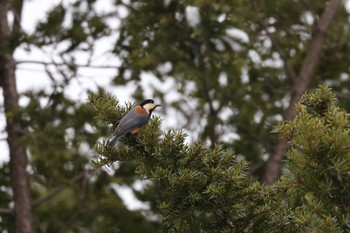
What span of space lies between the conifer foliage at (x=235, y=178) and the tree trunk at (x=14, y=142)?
16.1ft

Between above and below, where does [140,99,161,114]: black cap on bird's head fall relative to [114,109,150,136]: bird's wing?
above

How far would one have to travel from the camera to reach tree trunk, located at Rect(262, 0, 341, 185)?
9453 mm

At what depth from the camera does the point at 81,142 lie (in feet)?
30.1

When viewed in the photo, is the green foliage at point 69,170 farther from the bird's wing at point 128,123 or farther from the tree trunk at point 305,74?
the bird's wing at point 128,123

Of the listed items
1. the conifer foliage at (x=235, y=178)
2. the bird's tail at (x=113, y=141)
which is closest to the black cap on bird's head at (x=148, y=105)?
the bird's tail at (x=113, y=141)

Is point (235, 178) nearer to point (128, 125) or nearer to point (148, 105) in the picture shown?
point (128, 125)

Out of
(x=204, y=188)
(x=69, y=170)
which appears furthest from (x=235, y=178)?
(x=69, y=170)

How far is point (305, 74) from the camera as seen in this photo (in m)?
10.0

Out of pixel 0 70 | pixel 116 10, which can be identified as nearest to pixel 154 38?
pixel 116 10

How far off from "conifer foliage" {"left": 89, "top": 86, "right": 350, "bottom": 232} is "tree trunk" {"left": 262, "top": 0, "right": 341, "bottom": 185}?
18.7 feet

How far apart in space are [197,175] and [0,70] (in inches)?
248

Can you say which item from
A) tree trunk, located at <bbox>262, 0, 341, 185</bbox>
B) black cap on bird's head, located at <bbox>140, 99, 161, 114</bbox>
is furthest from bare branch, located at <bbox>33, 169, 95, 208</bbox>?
black cap on bird's head, located at <bbox>140, 99, 161, 114</bbox>

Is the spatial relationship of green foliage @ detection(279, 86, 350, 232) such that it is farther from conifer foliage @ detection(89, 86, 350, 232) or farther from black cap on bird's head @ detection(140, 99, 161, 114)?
black cap on bird's head @ detection(140, 99, 161, 114)

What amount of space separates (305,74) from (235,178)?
686 cm
